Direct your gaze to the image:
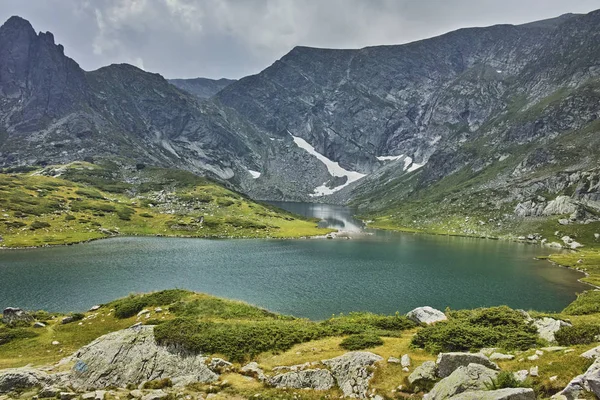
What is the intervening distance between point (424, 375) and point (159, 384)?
16360 mm

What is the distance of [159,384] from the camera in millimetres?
22812

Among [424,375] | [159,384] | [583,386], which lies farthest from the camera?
[159,384]

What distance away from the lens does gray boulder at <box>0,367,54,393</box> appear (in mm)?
21188

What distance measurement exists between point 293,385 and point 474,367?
1048 cm

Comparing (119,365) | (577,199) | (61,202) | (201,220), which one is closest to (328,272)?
(119,365)

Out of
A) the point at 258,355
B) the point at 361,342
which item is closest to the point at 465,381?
the point at 361,342

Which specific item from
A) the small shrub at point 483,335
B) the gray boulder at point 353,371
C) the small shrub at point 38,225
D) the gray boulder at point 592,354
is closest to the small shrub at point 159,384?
the gray boulder at point 353,371

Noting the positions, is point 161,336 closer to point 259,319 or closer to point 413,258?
point 259,319

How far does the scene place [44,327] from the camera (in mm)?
38000

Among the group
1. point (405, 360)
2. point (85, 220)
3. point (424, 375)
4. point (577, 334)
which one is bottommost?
point (85, 220)

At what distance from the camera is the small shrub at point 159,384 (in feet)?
74.0

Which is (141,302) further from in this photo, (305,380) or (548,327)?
(548,327)

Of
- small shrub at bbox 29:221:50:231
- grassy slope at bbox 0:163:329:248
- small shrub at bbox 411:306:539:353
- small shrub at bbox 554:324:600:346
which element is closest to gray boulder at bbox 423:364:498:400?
small shrub at bbox 411:306:539:353

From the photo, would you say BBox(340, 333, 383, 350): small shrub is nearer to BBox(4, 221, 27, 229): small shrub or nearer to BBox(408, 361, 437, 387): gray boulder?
BBox(408, 361, 437, 387): gray boulder
